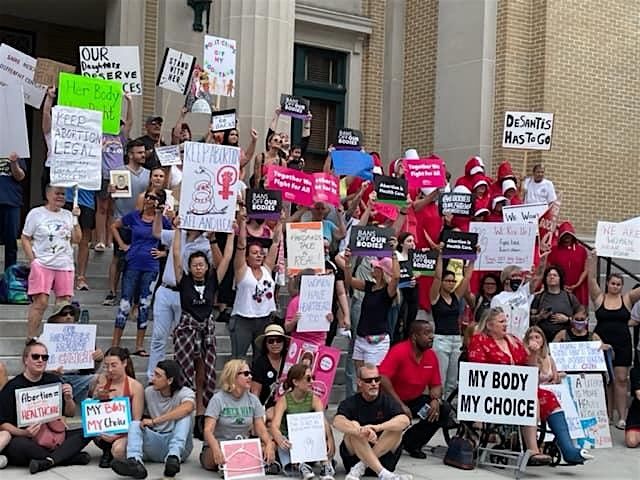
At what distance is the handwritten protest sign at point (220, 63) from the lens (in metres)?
12.0

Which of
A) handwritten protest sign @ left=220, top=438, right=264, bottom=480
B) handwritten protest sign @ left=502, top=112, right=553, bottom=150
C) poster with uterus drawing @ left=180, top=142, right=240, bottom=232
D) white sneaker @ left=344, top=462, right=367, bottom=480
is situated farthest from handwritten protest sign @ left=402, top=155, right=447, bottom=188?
handwritten protest sign @ left=220, top=438, right=264, bottom=480

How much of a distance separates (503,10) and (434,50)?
1590mm

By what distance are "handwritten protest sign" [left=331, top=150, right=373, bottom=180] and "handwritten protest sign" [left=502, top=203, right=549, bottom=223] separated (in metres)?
Result: 1.72

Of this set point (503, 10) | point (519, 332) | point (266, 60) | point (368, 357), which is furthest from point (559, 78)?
point (368, 357)

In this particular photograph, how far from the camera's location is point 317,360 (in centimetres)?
918

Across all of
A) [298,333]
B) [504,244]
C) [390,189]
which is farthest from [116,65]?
[504,244]

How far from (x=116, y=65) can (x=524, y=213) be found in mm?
5117

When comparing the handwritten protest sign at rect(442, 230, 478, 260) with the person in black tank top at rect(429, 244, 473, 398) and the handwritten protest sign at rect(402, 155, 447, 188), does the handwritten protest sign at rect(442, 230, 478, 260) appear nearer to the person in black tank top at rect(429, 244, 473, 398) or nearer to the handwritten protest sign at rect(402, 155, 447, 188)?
the person in black tank top at rect(429, 244, 473, 398)

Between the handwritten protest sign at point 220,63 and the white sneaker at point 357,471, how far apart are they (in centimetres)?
574

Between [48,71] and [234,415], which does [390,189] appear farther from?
[48,71]

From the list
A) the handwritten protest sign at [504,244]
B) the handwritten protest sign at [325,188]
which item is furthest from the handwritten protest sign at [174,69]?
the handwritten protest sign at [504,244]

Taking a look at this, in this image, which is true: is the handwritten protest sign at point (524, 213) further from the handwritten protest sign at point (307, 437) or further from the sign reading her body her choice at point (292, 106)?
the handwritten protest sign at point (307, 437)

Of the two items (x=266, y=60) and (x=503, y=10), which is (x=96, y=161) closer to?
(x=266, y=60)

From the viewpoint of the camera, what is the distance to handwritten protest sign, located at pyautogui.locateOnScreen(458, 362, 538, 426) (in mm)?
8570
